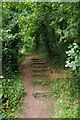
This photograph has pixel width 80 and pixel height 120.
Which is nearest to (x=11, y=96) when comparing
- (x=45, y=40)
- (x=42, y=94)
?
(x=42, y=94)

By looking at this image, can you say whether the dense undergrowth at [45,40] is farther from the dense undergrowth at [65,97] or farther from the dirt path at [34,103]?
the dirt path at [34,103]

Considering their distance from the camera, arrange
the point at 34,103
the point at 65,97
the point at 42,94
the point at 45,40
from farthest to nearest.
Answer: the point at 45,40
the point at 42,94
the point at 34,103
the point at 65,97

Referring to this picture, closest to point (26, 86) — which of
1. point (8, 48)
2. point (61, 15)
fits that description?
point (8, 48)

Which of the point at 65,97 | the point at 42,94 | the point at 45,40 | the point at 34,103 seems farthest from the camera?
the point at 45,40

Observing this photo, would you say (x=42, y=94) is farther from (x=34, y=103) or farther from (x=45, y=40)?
(x=45, y=40)

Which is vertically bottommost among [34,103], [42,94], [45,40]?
[34,103]

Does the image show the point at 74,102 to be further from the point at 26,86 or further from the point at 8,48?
the point at 8,48

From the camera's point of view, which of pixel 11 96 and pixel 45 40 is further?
pixel 45 40

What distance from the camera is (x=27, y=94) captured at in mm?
5465

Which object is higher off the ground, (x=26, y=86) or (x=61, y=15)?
(x=61, y=15)

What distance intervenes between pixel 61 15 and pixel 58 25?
100 centimetres

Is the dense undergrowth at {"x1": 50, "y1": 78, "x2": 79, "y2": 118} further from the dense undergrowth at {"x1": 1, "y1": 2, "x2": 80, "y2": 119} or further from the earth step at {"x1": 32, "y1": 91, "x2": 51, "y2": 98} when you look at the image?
Result: the earth step at {"x1": 32, "y1": 91, "x2": 51, "y2": 98}

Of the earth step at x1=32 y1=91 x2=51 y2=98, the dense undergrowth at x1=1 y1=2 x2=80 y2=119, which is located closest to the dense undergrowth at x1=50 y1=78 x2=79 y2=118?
the dense undergrowth at x1=1 y1=2 x2=80 y2=119

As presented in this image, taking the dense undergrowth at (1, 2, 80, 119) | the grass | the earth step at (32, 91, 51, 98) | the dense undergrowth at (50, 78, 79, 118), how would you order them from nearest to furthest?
the dense undergrowth at (50, 78, 79, 118) → the dense undergrowth at (1, 2, 80, 119) → the grass → the earth step at (32, 91, 51, 98)
